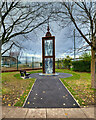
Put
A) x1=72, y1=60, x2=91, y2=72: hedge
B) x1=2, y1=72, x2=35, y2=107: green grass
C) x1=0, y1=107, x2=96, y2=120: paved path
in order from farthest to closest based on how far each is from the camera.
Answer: x1=72, y1=60, x2=91, y2=72: hedge, x1=2, y1=72, x2=35, y2=107: green grass, x1=0, y1=107, x2=96, y2=120: paved path

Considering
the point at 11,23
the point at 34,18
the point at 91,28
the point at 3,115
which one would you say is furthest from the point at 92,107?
the point at 11,23

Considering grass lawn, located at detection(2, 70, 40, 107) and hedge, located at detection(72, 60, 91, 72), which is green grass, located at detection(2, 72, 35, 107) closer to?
grass lawn, located at detection(2, 70, 40, 107)

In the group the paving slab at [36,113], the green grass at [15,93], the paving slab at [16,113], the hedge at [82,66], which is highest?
the hedge at [82,66]

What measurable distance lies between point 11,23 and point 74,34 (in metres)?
4.99

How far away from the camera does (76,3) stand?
5004 millimetres

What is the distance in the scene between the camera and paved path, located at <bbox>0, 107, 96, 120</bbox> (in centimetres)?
260

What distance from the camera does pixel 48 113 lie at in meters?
2.82

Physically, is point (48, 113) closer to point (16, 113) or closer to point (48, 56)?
point (16, 113)

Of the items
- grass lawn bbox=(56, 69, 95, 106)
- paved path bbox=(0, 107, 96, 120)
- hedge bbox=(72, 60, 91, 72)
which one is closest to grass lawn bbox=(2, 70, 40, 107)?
paved path bbox=(0, 107, 96, 120)

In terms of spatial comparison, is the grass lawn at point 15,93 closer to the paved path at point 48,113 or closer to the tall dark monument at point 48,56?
the paved path at point 48,113

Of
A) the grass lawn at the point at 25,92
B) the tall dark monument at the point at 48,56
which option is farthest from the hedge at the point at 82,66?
the grass lawn at the point at 25,92

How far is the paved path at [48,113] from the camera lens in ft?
8.54

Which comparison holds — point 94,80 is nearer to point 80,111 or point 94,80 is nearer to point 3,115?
point 80,111

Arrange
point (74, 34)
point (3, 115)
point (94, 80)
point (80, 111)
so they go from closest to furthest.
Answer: point (3, 115), point (80, 111), point (94, 80), point (74, 34)
